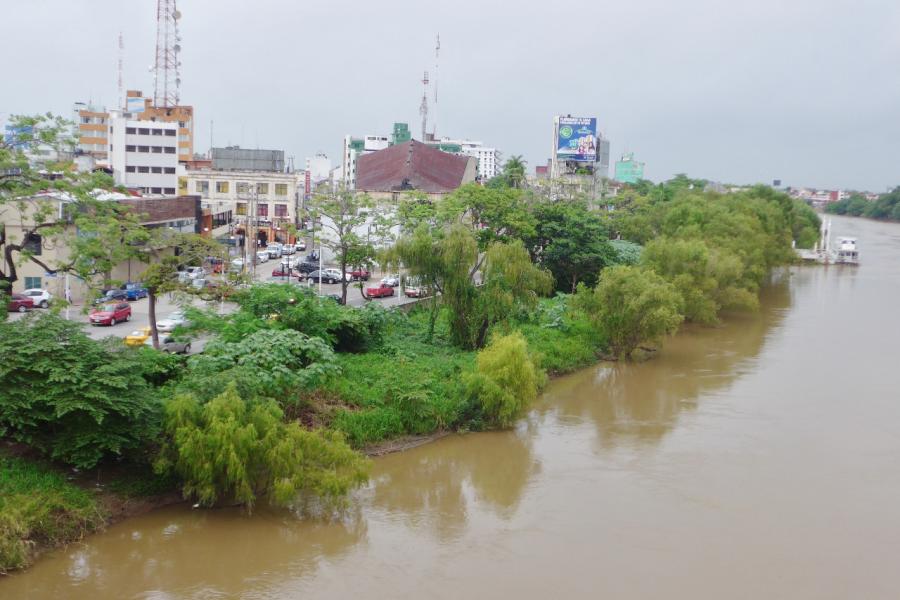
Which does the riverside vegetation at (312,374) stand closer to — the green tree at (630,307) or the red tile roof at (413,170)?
the green tree at (630,307)

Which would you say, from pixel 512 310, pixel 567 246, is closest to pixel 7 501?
pixel 512 310

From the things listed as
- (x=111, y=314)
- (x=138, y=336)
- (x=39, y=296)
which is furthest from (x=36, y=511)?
(x=39, y=296)

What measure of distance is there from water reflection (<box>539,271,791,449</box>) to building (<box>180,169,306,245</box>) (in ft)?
75.6

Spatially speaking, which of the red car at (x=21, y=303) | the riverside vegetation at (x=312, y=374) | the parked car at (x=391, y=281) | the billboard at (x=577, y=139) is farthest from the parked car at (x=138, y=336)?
the billboard at (x=577, y=139)

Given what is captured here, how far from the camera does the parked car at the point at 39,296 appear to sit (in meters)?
22.8

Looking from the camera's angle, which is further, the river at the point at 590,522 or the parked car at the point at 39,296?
the parked car at the point at 39,296

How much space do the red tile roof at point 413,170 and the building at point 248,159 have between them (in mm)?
4631

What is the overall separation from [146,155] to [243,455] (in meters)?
36.5

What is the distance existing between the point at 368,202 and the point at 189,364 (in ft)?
38.9

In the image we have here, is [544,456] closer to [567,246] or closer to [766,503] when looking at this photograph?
[766,503]

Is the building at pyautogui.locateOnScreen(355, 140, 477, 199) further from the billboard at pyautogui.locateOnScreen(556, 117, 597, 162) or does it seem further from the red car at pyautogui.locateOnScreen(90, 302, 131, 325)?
the red car at pyautogui.locateOnScreen(90, 302, 131, 325)

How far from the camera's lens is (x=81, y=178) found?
12.8 meters

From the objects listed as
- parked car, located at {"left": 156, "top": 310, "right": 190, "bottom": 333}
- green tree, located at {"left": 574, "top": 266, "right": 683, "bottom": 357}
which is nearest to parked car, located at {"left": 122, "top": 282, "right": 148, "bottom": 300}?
parked car, located at {"left": 156, "top": 310, "right": 190, "bottom": 333}

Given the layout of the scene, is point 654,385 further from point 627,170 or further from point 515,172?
point 627,170
